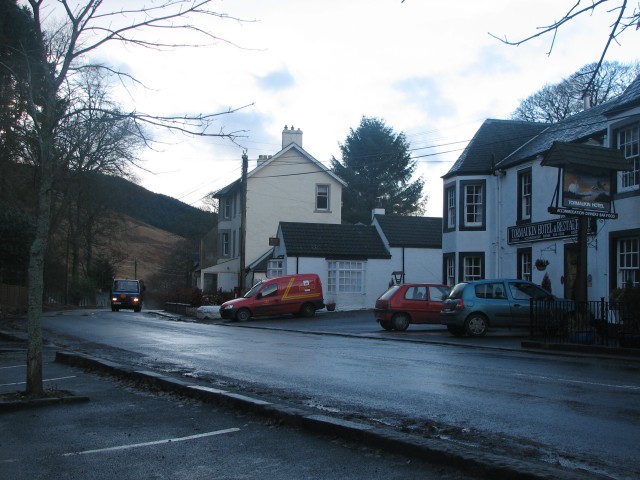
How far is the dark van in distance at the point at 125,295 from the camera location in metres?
51.1

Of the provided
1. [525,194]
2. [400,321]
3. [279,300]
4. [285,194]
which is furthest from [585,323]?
[285,194]

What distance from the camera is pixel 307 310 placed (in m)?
35.5

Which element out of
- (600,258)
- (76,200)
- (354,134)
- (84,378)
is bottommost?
(84,378)

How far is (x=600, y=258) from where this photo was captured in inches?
912

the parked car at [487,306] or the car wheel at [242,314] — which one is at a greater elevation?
the parked car at [487,306]

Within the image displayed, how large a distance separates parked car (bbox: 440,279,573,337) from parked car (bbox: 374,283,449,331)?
129 inches

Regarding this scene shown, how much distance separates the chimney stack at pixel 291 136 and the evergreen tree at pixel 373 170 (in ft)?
60.9

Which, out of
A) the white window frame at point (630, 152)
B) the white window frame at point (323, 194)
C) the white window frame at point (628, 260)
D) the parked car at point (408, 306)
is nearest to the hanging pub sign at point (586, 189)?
the white window frame at point (630, 152)

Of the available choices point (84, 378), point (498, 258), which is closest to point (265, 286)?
point (498, 258)

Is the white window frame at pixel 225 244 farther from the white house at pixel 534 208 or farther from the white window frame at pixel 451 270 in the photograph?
the white window frame at pixel 451 270

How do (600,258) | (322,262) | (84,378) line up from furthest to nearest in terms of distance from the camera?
(322,262), (600,258), (84,378)

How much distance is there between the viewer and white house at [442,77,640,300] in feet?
71.7

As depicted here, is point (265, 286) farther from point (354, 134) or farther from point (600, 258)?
point (354, 134)

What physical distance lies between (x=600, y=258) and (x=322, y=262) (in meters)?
20.0
